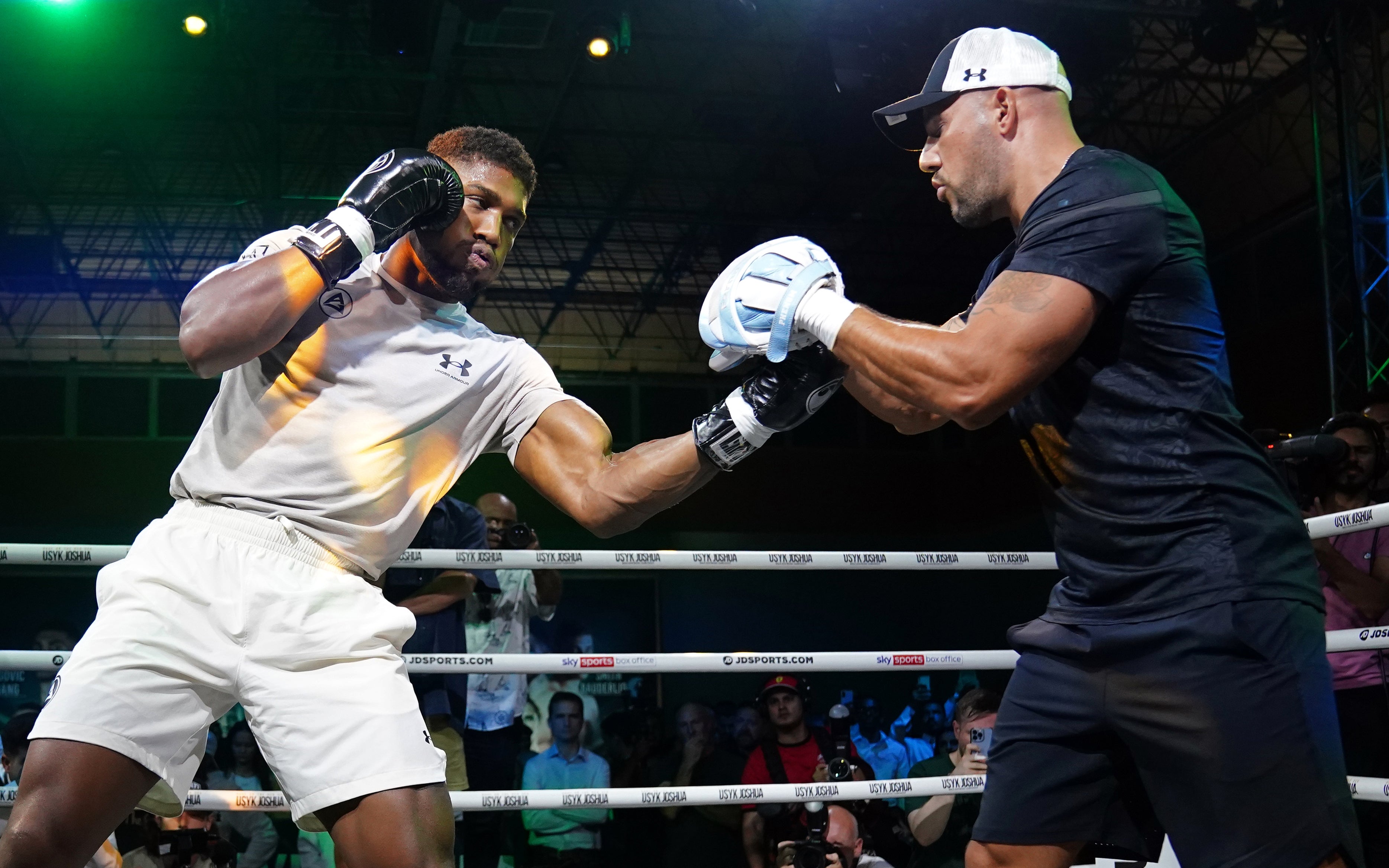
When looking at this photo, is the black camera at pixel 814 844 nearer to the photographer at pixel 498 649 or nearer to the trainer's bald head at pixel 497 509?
the photographer at pixel 498 649

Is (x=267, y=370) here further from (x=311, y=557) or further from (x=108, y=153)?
(x=108, y=153)

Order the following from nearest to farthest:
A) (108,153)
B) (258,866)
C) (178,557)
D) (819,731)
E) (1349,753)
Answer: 1. (178,557)
2. (1349,753)
3. (819,731)
4. (258,866)
5. (108,153)

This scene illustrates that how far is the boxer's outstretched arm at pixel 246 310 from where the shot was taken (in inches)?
80.2

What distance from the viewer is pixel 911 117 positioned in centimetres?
221

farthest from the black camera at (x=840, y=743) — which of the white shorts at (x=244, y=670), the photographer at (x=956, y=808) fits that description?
the white shorts at (x=244, y=670)

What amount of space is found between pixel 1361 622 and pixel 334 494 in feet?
10.1

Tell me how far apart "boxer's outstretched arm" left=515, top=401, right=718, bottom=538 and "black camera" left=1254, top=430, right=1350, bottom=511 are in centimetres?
148

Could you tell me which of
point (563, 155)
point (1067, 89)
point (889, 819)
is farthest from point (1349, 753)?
point (563, 155)

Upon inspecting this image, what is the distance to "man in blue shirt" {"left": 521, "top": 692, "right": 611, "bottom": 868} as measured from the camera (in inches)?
219

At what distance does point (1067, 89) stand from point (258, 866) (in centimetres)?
500

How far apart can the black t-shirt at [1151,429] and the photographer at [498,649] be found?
9.40 feet

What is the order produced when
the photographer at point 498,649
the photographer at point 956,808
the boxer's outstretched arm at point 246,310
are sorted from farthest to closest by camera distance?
the photographer at point 498,649
the photographer at point 956,808
the boxer's outstretched arm at point 246,310

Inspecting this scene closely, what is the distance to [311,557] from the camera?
2.12 metres

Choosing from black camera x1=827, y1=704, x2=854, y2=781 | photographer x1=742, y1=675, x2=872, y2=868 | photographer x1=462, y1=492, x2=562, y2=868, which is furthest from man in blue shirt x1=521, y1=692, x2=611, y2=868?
black camera x1=827, y1=704, x2=854, y2=781
